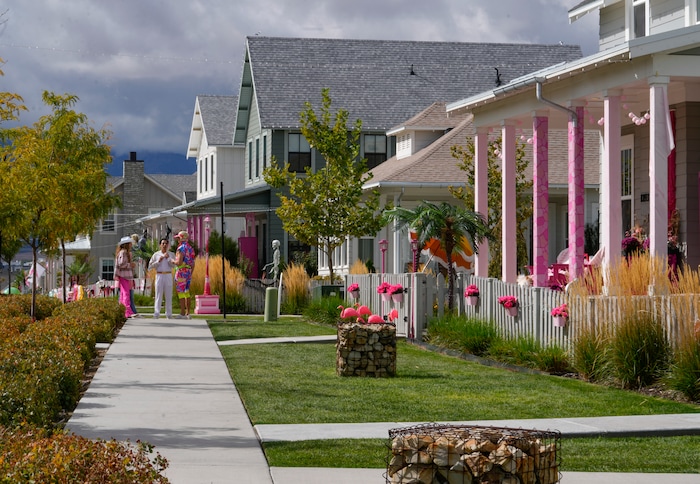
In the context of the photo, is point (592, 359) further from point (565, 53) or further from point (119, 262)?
point (565, 53)

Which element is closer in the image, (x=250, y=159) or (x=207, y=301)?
(x=207, y=301)

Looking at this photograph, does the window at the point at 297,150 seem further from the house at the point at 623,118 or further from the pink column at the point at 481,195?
the pink column at the point at 481,195

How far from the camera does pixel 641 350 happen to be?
13023 millimetres

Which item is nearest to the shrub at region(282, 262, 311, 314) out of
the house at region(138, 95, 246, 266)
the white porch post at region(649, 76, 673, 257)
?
the house at region(138, 95, 246, 266)

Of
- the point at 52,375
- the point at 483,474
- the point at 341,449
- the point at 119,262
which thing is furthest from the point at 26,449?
the point at 119,262

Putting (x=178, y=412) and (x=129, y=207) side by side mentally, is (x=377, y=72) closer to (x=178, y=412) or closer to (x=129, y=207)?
(x=129, y=207)

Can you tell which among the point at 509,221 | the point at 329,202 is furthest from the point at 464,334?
the point at 329,202

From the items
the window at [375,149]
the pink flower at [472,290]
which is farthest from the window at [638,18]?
the window at [375,149]

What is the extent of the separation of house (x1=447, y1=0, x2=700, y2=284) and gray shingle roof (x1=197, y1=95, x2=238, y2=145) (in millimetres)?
26633

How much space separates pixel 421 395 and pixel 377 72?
31.9 meters

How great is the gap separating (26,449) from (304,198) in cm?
2428

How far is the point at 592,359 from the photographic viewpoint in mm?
13945

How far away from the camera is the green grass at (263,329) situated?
21641 millimetres

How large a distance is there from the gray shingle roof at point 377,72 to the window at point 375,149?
1.69ft
